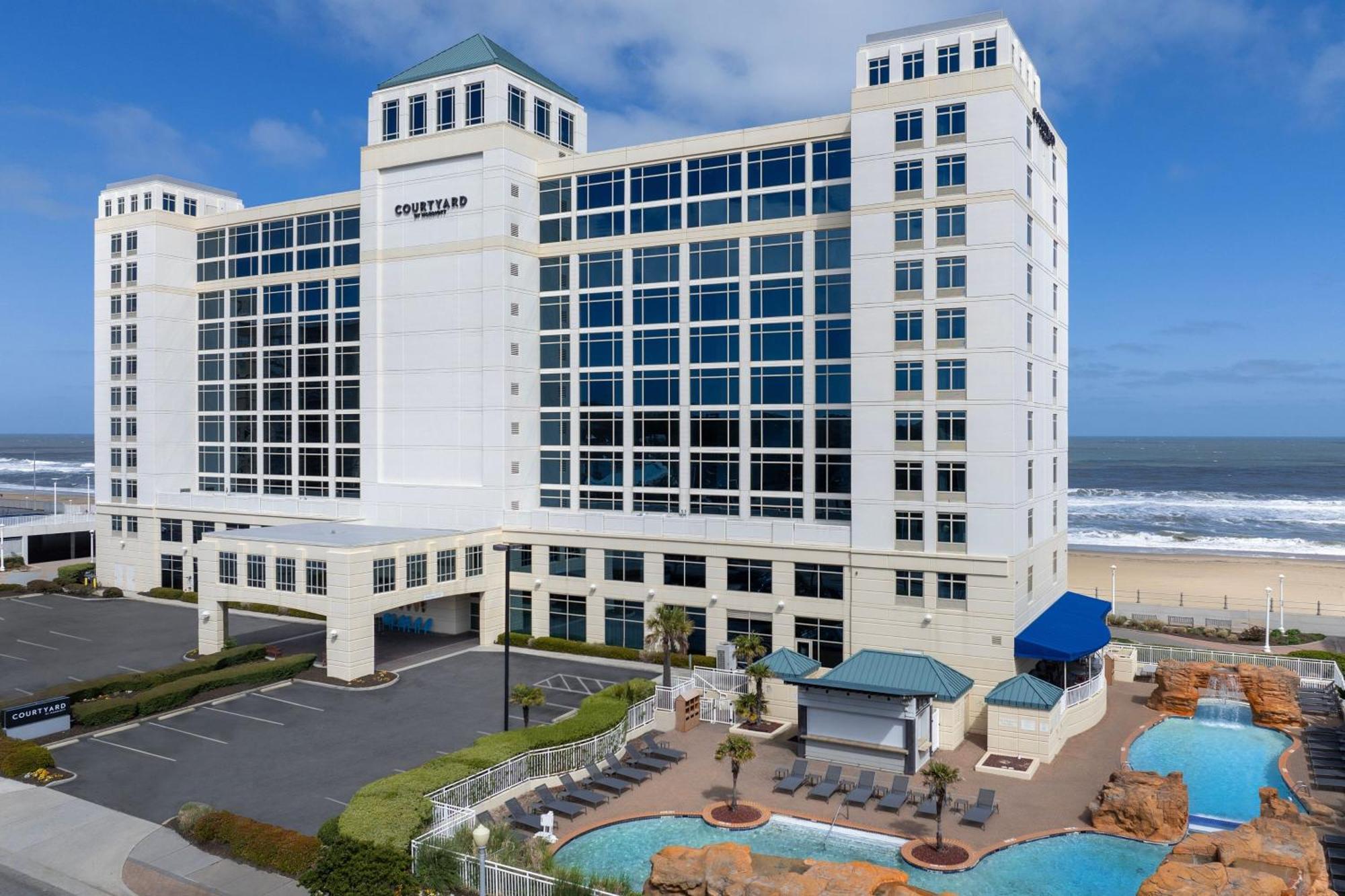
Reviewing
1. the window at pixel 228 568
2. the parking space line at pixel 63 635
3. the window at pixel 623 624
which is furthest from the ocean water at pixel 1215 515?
the parking space line at pixel 63 635

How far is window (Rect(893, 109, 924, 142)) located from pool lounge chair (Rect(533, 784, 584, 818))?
2983cm

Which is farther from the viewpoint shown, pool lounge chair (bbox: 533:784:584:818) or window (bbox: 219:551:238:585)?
window (bbox: 219:551:238:585)

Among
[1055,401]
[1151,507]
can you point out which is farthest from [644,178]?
[1151,507]

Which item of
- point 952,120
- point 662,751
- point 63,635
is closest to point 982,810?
Answer: point 662,751

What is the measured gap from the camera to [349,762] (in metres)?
31.8

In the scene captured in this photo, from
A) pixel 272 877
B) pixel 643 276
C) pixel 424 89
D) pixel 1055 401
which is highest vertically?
pixel 424 89

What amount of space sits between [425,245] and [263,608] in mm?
26528

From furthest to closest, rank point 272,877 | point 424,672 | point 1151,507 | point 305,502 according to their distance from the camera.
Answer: point 1151,507 → point 305,502 → point 424,672 → point 272,877

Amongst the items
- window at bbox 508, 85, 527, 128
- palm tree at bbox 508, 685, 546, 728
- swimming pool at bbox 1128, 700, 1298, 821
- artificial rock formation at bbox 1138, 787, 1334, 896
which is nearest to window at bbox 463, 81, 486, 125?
window at bbox 508, 85, 527, 128

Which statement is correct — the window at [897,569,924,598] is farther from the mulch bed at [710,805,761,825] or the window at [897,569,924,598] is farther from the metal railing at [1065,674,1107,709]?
the mulch bed at [710,805,761,825]

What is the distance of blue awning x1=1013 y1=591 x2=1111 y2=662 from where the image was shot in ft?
122

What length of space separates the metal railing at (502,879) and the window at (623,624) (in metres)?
25.3

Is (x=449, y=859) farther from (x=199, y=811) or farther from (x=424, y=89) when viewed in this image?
(x=424, y=89)

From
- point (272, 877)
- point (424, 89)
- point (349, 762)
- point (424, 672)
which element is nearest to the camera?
point (272, 877)
